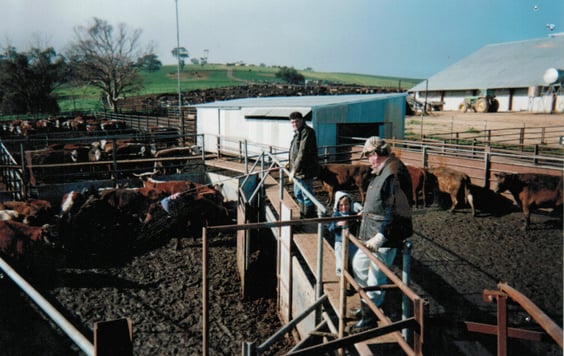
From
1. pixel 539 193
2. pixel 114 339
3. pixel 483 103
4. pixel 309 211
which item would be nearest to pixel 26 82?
pixel 483 103

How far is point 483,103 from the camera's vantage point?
37.7 meters

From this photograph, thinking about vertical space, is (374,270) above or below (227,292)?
above

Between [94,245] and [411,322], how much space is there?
8.02 metres

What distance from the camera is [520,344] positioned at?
4941mm

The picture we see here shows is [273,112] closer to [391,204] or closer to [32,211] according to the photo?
[32,211]

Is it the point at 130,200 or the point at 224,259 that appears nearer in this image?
the point at 224,259

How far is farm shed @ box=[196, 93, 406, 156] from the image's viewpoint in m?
15.5

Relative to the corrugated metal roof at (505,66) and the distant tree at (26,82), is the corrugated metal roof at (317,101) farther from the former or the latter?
the distant tree at (26,82)

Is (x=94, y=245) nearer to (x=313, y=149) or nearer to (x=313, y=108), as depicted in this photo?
(x=313, y=149)

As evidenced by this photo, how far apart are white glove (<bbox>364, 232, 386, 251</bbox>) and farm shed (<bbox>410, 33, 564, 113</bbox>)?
Answer: 36191 mm

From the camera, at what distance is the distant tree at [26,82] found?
4584 centimetres

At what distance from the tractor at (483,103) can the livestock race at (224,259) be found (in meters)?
27.8

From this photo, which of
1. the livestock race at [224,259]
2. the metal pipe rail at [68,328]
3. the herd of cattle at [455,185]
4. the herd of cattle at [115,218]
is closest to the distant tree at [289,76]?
the livestock race at [224,259]

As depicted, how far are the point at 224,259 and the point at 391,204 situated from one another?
540cm
